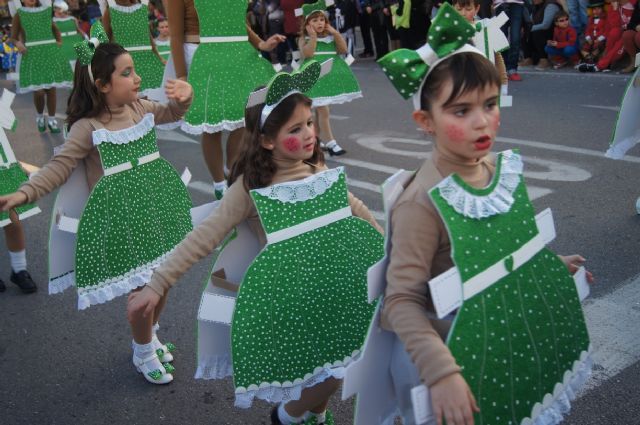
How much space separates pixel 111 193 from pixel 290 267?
130 centimetres

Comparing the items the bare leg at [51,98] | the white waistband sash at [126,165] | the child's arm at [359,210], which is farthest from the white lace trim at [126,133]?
the bare leg at [51,98]

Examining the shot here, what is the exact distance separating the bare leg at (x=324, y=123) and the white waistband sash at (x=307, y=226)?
4.96 m

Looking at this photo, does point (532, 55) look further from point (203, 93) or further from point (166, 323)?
point (166, 323)

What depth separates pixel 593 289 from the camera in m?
4.04

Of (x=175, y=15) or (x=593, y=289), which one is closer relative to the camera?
(x=593, y=289)

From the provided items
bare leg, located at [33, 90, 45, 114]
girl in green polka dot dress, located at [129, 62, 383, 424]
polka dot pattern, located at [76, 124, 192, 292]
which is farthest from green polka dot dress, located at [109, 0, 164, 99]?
girl in green polka dot dress, located at [129, 62, 383, 424]

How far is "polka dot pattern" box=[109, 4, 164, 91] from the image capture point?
7.65 meters

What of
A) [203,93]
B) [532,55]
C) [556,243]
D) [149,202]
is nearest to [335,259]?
[149,202]

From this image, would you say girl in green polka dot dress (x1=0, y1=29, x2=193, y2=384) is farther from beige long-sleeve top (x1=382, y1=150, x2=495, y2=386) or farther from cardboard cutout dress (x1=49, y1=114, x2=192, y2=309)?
beige long-sleeve top (x1=382, y1=150, x2=495, y2=386)

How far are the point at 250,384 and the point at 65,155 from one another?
1.55m

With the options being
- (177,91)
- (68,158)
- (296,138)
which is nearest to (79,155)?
(68,158)

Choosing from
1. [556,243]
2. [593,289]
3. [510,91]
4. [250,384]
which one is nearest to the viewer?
[250,384]

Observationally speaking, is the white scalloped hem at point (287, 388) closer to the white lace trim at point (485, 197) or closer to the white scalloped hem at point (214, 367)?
the white scalloped hem at point (214, 367)

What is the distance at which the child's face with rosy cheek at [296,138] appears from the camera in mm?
2697
